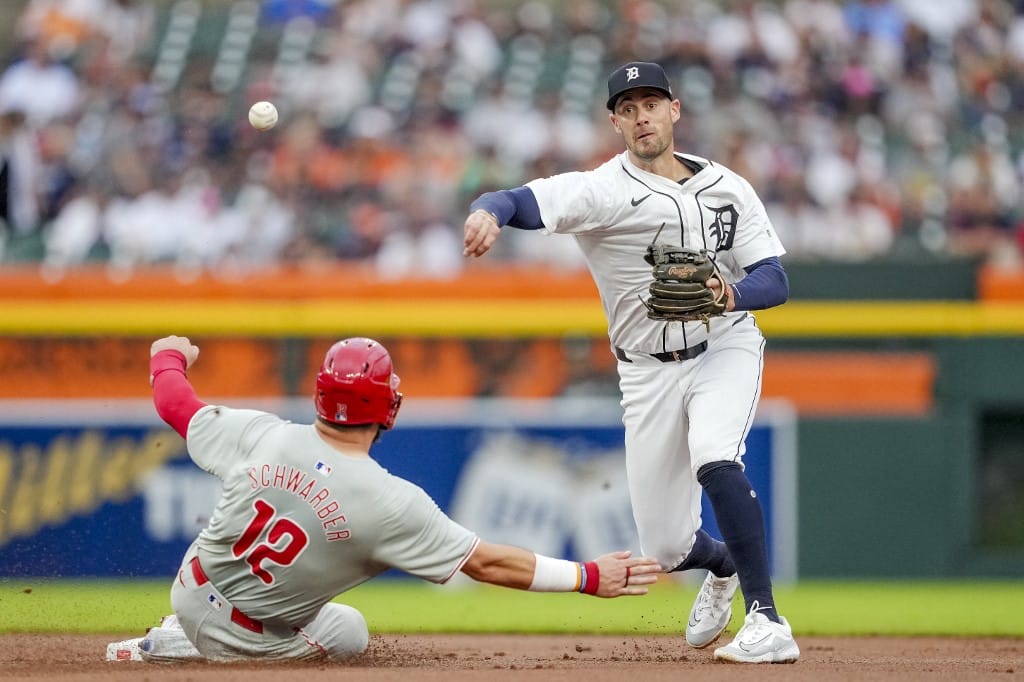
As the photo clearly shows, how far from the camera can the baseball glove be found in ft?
17.4

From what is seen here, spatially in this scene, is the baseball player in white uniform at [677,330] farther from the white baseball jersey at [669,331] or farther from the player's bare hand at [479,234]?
the player's bare hand at [479,234]

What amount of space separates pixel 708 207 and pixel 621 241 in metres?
0.34

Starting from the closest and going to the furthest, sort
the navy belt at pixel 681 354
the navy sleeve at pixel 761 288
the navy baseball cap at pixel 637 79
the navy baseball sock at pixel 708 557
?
1. the navy sleeve at pixel 761 288
2. the navy baseball cap at pixel 637 79
3. the navy belt at pixel 681 354
4. the navy baseball sock at pixel 708 557

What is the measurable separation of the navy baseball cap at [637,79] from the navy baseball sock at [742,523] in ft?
4.47

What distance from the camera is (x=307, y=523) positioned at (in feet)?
15.8

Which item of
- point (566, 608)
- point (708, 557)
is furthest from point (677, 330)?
point (566, 608)

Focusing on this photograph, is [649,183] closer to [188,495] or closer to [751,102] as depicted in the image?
[188,495]

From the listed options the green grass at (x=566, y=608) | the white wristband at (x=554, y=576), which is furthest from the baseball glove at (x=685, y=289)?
the green grass at (x=566, y=608)

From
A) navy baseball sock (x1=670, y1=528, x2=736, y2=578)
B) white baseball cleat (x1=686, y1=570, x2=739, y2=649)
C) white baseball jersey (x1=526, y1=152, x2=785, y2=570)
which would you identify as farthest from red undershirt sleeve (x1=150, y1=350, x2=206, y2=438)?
white baseball cleat (x1=686, y1=570, x2=739, y2=649)

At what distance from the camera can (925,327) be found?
10.5 metres

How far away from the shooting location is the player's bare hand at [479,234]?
5.01 m

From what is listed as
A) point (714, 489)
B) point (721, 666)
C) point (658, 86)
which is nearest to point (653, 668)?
point (721, 666)

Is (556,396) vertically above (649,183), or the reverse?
(649,183)

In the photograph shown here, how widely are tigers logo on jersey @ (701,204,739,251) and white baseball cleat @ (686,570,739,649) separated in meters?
1.33
